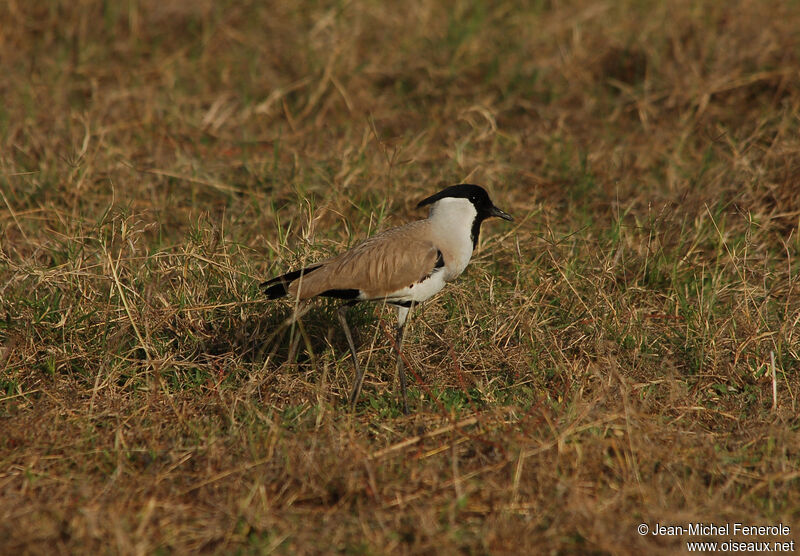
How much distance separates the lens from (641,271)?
5.08 metres

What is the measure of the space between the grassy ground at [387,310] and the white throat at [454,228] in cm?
44

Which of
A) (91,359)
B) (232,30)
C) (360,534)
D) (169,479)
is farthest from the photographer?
(232,30)

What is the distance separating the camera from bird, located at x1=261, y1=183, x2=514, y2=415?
4.14 meters

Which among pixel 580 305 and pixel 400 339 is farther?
pixel 580 305

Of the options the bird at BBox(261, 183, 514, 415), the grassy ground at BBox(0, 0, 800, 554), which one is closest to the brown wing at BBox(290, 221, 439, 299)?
the bird at BBox(261, 183, 514, 415)

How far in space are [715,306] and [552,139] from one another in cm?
205

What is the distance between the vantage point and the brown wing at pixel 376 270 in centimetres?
412

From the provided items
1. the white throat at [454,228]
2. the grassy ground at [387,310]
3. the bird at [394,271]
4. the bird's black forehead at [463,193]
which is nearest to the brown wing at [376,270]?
the bird at [394,271]

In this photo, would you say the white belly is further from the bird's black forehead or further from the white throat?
the bird's black forehead

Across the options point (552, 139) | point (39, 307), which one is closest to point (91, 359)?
point (39, 307)

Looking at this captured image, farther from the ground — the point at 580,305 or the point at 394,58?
the point at 394,58

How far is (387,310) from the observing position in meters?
4.91

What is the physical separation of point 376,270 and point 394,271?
0.08 meters

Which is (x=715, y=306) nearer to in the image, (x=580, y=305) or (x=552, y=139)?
(x=580, y=305)
